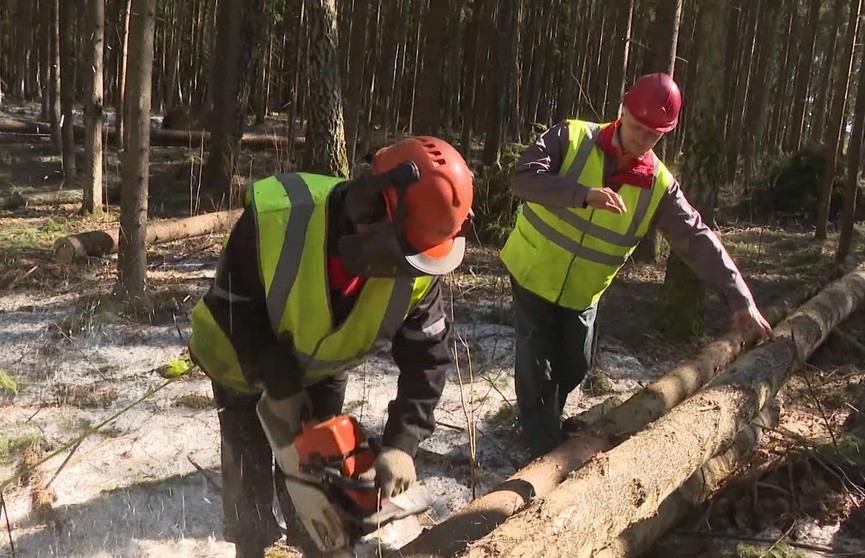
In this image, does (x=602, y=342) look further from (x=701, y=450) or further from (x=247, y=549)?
(x=247, y=549)

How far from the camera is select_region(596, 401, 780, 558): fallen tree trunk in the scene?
3.11m

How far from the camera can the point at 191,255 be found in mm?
7875

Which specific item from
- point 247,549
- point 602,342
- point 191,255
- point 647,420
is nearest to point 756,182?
point 602,342

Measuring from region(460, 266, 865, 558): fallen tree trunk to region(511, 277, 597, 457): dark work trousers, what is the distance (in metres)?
0.63

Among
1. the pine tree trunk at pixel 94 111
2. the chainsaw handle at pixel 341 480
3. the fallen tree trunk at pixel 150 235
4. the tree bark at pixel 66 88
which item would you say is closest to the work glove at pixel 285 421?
the chainsaw handle at pixel 341 480

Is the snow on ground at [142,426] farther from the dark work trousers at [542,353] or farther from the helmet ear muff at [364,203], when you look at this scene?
the helmet ear muff at [364,203]

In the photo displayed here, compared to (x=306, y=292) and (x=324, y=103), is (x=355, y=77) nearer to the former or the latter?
(x=324, y=103)

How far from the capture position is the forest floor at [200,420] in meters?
3.26

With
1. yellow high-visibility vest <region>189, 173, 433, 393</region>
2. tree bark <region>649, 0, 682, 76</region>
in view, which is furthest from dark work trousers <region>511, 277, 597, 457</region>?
tree bark <region>649, 0, 682, 76</region>

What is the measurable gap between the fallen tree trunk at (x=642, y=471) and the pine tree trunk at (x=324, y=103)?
5452 mm

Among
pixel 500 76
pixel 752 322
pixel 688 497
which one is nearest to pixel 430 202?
pixel 752 322

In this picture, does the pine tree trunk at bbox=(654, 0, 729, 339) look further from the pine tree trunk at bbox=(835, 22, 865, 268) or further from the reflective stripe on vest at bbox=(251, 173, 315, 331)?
the reflective stripe on vest at bbox=(251, 173, 315, 331)

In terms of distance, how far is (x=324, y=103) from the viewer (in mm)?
8375

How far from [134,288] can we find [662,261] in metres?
5.48
